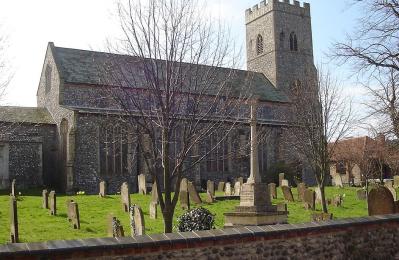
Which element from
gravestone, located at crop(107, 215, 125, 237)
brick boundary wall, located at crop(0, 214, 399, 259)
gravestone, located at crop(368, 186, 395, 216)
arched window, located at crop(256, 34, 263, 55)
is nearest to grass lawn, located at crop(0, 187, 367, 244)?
gravestone, located at crop(107, 215, 125, 237)

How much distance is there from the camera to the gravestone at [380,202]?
11469 mm

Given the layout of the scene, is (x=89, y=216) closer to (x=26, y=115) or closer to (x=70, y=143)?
(x=70, y=143)

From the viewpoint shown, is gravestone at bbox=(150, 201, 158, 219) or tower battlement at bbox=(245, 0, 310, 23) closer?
gravestone at bbox=(150, 201, 158, 219)

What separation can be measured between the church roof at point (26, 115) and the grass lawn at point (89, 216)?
9355mm

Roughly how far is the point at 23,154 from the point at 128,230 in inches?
693

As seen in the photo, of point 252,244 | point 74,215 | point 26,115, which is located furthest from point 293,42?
point 252,244

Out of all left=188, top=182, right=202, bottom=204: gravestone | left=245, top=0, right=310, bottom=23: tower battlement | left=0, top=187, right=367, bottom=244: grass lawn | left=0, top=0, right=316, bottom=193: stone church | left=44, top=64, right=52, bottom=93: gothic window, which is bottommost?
left=0, top=187, right=367, bottom=244: grass lawn

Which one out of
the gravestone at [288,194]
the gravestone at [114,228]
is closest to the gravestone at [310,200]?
the gravestone at [288,194]

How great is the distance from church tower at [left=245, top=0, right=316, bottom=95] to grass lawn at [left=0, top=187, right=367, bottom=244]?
22607mm

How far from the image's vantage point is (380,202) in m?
11.6

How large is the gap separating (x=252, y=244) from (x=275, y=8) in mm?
40049

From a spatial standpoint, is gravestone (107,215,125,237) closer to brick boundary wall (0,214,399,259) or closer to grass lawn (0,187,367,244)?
grass lawn (0,187,367,244)

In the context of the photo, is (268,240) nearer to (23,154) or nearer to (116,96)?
(116,96)

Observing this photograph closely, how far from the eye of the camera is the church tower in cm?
4412
